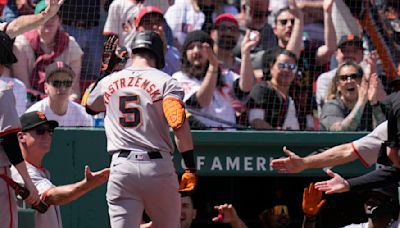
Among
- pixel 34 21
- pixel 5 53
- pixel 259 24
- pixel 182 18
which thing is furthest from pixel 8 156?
pixel 259 24

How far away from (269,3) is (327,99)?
1450 mm

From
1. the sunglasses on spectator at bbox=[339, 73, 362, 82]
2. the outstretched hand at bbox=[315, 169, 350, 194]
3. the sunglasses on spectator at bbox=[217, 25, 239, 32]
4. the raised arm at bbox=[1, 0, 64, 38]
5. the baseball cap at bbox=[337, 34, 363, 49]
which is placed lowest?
the outstretched hand at bbox=[315, 169, 350, 194]

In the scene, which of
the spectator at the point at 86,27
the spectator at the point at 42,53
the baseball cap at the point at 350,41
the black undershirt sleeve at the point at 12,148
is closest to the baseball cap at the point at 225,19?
the baseball cap at the point at 350,41

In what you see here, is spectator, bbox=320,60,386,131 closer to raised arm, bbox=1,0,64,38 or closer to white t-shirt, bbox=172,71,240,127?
white t-shirt, bbox=172,71,240,127

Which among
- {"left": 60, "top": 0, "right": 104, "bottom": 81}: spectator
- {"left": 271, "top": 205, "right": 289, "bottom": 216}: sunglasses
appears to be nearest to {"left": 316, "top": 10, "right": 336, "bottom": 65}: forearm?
{"left": 271, "top": 205, "right": 289, "bottom": 216}: sunglasses

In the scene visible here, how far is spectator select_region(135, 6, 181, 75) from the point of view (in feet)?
30.0

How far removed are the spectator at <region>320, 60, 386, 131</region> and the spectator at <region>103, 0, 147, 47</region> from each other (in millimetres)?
1880

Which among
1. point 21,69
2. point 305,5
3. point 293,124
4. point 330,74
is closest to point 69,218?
point 21,69

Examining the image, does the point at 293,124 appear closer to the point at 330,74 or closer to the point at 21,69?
the point at 330,74

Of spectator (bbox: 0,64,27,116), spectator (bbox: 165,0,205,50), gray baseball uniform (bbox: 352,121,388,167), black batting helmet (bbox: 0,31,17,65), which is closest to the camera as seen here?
black batting helmet (bbox: 0,31,17,65)

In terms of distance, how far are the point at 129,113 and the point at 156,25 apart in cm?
269

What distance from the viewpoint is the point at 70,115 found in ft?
28.4

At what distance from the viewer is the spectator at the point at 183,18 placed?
31.9 ft

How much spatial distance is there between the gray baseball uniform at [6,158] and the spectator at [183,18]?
10.7 feet
